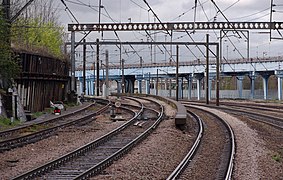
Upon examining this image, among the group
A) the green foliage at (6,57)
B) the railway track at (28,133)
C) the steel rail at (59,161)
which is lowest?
the steel rail at (59,161)

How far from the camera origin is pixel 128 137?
65.9 feet

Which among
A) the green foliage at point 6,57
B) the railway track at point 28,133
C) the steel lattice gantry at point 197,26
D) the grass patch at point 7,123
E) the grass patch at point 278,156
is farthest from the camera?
the steel lattice gantry at point 197,26

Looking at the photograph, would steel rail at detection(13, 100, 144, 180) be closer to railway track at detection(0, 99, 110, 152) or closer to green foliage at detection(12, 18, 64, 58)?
railway track at detection(0, 99, 110, 152)

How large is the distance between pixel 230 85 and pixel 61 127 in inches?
4017

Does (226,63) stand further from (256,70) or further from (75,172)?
(75,172)

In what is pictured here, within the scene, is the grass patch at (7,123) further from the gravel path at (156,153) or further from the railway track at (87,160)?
the railway track at (87,160)

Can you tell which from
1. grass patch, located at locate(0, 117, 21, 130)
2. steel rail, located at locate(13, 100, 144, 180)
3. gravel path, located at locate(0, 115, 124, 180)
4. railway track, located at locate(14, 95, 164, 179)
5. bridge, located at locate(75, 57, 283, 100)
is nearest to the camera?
steel rail, located at locate(13, 100, 144, 180)

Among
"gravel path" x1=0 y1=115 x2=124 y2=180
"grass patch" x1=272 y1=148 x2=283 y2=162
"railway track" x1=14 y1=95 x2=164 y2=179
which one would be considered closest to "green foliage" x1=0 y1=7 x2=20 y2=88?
"gravel path" x1=0 y1=115 x2=124 y2=180

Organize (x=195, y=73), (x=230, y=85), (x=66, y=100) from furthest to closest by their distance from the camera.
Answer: (x=230, y=85)
(x=195, y=73)
(x=66, y=100)

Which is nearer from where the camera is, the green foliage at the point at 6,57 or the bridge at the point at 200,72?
the green foliage at the point at 6,57

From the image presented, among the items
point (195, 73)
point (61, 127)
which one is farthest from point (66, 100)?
point (195, 73)

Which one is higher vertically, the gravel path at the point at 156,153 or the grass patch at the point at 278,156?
the gravel path at the point at 156,153

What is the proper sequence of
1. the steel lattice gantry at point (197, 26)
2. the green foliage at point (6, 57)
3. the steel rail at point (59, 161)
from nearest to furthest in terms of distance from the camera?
the steel rail at point (59, 161) < the green foliage at point (6, 57) < the steel lattice gantry at point (197, 26)

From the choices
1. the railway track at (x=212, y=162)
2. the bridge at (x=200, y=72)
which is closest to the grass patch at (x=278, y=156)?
the railway track at (x=212, y=162)
